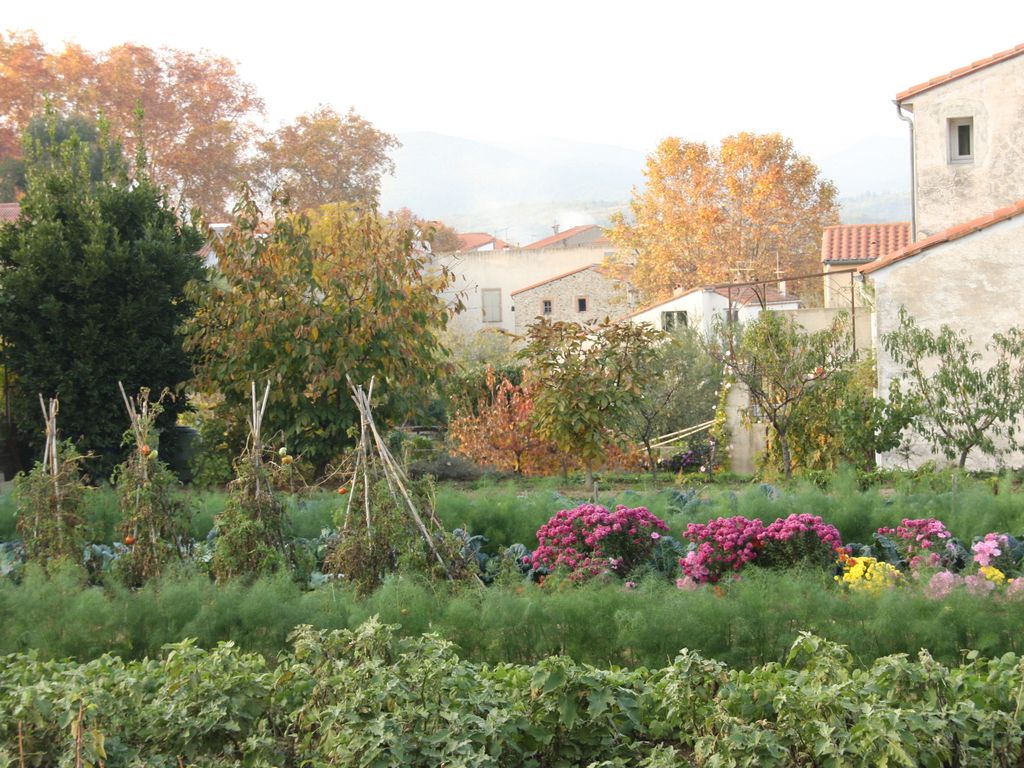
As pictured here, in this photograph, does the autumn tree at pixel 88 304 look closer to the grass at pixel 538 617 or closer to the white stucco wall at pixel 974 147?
the grass at pixel 538 617

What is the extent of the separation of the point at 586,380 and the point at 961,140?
1065 centimetres

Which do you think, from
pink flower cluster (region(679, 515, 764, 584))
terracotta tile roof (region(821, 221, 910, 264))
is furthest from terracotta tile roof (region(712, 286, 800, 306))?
pink flower cluster (region(679, 515, 764, 584))

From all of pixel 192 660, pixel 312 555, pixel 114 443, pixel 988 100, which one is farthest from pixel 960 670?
pixel 988 100

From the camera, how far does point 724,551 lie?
7383mm

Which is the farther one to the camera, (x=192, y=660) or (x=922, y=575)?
(x=922, y=575)

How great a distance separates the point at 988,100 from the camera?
1906 cm

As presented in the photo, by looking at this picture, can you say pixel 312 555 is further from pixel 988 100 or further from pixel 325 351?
pixel 988 100

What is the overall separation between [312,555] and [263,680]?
3.35 meters

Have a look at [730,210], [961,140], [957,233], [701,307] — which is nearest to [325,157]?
[730,210]

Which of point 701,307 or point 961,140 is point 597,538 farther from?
point 701,307

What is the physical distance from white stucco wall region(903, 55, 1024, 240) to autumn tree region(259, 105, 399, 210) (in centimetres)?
2870

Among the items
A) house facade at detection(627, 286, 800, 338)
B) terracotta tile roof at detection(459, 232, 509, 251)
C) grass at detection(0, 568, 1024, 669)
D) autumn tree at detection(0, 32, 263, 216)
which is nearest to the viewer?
grass at detection(0, 568, 1024, 669)

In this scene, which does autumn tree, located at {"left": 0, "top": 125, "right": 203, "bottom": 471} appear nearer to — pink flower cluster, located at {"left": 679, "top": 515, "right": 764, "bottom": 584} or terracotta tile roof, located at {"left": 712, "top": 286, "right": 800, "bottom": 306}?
pink flower cluster, located at {"left": 679, "top": 515, "right": 764, "bottom": 584}

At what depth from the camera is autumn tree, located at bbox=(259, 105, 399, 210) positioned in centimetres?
4516
